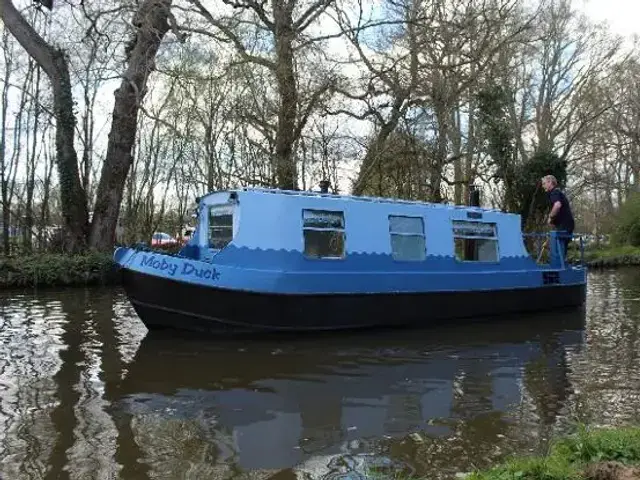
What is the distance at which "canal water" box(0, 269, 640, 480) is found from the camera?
4602 millimetres

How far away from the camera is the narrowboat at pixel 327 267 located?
29.2ft

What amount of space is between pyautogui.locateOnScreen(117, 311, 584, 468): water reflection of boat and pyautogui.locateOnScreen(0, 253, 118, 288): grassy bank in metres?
8.05

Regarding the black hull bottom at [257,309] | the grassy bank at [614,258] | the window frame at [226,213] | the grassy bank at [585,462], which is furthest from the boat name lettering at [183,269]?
the grassy bank at [614,258]

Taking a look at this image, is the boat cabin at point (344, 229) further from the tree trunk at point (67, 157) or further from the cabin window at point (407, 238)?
the tree trunk at point (67, 157)

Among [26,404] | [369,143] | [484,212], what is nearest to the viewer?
[26,404]

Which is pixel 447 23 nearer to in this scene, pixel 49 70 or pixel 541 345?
pixel 541 345

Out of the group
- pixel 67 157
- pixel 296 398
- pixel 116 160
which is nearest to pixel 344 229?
pixel 296 398

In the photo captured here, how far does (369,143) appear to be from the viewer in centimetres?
2002

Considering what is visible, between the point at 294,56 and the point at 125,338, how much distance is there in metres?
9.12

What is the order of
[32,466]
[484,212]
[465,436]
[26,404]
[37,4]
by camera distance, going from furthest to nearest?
[37,4] < [484,212] < [26,404] < [465,436] < [32,466]

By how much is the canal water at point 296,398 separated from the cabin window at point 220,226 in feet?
5.68

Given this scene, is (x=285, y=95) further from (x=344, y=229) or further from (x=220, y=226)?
(x=344, y=229)

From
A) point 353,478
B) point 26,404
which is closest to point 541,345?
point 353,478

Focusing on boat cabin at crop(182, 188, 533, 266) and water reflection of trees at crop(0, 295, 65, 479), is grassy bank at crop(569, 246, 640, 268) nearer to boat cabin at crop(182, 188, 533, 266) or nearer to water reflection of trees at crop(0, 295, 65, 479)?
boat cabin at crop(182, 188, 533, 266)
